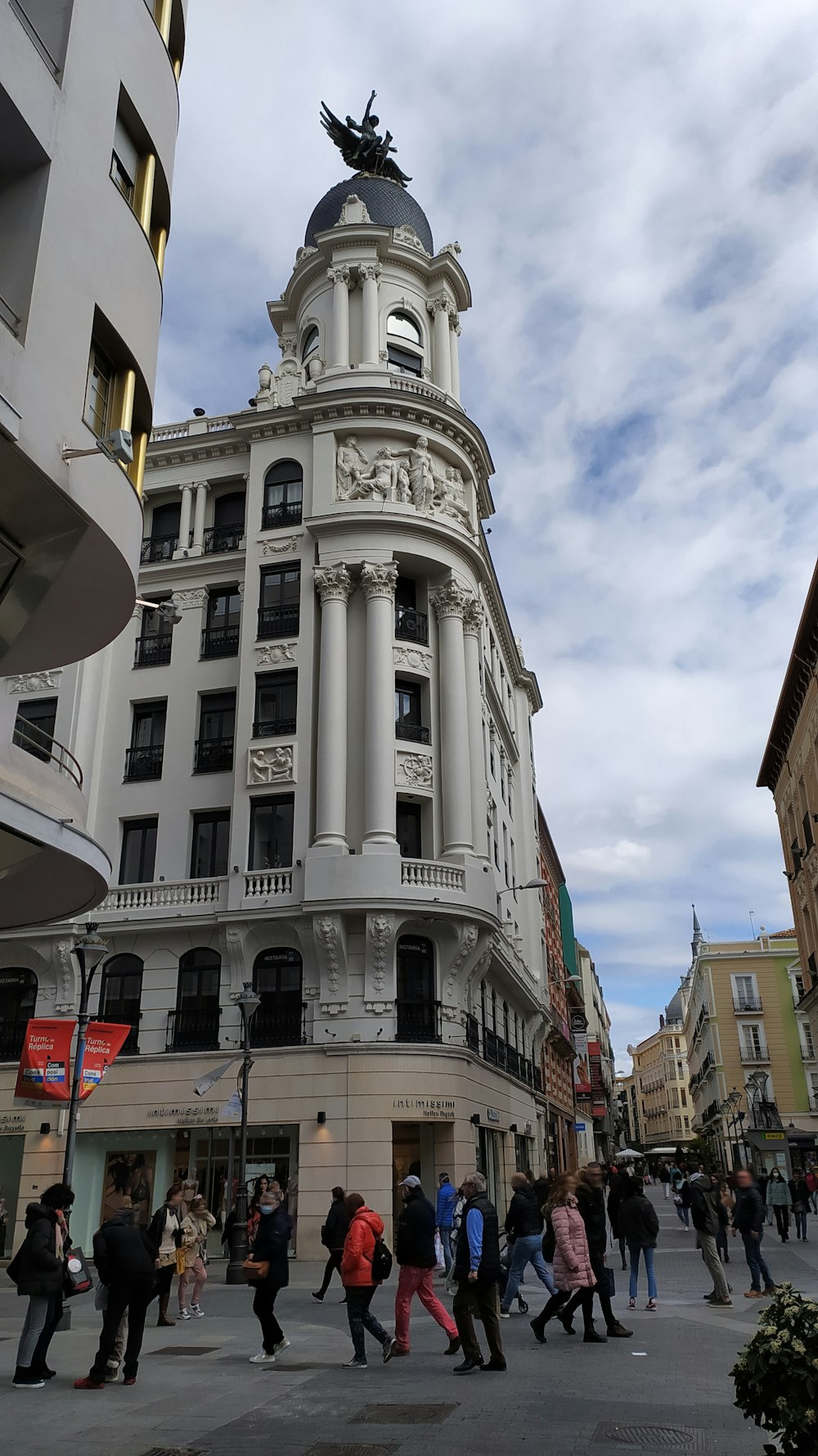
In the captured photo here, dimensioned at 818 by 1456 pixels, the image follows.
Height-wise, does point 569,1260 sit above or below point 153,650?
below

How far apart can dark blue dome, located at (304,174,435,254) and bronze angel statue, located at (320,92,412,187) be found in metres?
1.44

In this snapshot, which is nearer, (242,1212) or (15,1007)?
(242,1212)

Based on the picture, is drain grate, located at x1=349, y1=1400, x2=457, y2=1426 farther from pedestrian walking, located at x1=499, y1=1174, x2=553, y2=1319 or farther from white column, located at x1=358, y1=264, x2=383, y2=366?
white column, located at x1=358, y1=264, x2=383, y2=366

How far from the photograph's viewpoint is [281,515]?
30312mm

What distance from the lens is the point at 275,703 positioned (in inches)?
1121

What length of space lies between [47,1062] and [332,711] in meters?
10.5

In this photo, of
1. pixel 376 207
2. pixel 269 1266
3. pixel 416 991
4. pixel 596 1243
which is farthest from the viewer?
pixel 376 207

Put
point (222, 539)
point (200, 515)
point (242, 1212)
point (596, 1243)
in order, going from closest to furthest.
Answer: point (596, 1243) < point (242, 1212) < point (222, 539) < point (200, 515)

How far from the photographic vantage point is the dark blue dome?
34781 millimetres

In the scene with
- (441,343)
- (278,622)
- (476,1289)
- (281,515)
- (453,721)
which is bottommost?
(476,1289)

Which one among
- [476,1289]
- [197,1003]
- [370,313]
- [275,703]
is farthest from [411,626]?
[476,1289]

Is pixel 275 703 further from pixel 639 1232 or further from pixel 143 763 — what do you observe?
pixel 639 1232

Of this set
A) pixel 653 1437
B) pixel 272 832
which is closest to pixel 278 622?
pixel 272 832

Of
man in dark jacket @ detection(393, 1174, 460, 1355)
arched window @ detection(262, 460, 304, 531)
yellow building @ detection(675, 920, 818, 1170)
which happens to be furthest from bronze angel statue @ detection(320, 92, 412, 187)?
yellow building @ detection(675, 920, 818, 1170)
